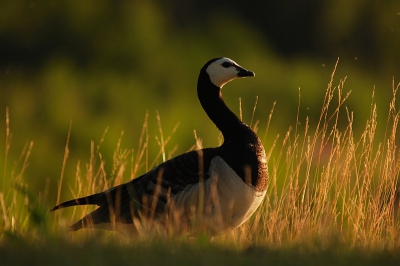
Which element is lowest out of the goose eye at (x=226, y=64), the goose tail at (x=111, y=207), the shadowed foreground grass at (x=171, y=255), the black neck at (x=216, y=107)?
the shadowed foreground grass at (x=171, y=255)

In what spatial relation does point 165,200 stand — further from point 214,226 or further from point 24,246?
point 24,246

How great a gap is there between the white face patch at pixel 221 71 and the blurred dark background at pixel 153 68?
6.05m

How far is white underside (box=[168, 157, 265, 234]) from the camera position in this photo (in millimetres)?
5656

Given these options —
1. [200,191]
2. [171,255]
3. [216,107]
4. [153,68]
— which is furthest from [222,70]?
[153,68]

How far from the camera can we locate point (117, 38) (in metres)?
20.7

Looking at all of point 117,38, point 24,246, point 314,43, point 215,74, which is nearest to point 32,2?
point 117,38

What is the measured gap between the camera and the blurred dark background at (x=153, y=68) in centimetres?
1443

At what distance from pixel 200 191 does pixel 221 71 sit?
1126 millimetres

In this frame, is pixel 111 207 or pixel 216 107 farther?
pixel 216 107

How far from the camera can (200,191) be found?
5.70 m

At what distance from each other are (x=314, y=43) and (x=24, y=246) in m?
22.3

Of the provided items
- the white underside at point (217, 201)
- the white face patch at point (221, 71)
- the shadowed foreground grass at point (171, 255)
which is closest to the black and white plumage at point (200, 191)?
the white underside at point (217, 201)

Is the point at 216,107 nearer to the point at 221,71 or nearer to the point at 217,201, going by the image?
the point at 221,71

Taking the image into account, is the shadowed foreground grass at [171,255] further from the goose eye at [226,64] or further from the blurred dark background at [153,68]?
the blurred dark background at [153,68]
